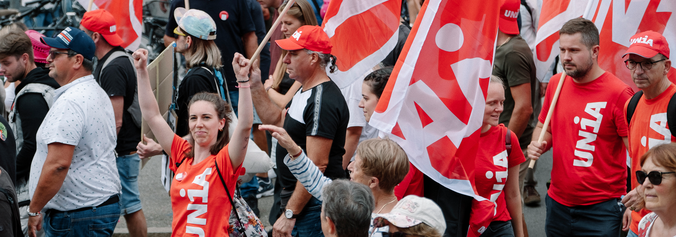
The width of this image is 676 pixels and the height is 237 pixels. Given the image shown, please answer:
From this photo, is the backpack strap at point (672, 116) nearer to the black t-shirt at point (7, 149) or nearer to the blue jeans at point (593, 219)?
the blue jeans at point (593, 219)

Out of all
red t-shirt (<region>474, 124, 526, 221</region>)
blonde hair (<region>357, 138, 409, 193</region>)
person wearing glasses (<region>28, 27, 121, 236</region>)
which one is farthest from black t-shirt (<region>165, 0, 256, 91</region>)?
blonde hair (<region>357, 138, 409, 193</region>)

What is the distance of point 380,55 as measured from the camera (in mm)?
5242

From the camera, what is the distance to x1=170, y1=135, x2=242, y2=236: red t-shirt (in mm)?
3770

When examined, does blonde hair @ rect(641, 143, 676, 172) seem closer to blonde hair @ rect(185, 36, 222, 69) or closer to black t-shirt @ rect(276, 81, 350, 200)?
black t-shirt @ rect(276, 81, 350, 200)

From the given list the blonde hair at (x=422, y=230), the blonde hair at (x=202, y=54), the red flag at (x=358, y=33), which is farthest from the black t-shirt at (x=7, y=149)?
the blonde hair at (x=422, y=230)

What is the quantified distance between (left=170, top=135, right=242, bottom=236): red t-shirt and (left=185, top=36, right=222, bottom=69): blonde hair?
163 centimetres

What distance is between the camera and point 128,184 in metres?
5.81

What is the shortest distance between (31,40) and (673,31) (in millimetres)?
5109

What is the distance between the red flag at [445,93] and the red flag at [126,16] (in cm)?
398

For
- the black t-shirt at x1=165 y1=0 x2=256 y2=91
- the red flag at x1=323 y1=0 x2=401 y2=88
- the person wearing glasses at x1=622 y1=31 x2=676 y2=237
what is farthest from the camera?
the black t-shirt at x1=165 y1=0 x2=256 y2=91

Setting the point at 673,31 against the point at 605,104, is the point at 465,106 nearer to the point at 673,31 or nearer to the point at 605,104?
the point at 605,104

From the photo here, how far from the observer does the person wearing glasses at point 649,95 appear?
13.6ft

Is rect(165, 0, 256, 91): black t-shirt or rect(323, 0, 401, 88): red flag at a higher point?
rect(323, 0, 401, 88): red flag

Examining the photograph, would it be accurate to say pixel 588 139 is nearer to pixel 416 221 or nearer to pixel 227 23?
pixel 416 221
